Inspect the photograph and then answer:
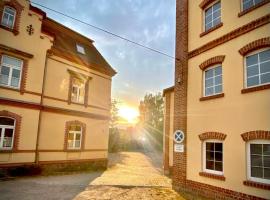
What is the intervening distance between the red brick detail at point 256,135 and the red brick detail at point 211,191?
190cm

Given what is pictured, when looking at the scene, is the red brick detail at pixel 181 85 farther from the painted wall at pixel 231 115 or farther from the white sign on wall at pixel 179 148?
the painted wall at pixel 231 115

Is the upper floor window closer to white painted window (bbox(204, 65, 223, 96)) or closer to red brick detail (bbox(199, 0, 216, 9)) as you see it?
red brick detail (bbox(199, 0, 216, 9))

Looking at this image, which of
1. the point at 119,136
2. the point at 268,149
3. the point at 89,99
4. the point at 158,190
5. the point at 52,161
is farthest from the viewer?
the point at 119,136

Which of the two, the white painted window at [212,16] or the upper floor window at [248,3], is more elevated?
the white painted window at [212,16]

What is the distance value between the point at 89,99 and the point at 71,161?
4.97 metres

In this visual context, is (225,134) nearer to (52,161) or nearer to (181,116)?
(181,116)

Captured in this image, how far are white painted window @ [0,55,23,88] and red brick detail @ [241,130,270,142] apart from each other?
1237cm

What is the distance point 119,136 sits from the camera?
131 ft

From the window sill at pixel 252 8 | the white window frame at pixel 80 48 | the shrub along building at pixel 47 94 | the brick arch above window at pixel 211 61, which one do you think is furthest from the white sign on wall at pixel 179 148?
the white window frame at pixel 80 48

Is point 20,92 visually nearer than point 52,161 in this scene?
Yes

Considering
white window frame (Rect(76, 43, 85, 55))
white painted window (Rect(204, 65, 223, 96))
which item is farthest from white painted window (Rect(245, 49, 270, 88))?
white window frame (Rect(76, 43, 85, 55))

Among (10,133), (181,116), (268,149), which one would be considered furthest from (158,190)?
(10,133)

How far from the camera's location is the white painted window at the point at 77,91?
1748cm

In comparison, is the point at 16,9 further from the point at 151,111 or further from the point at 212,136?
the point at 151,111
